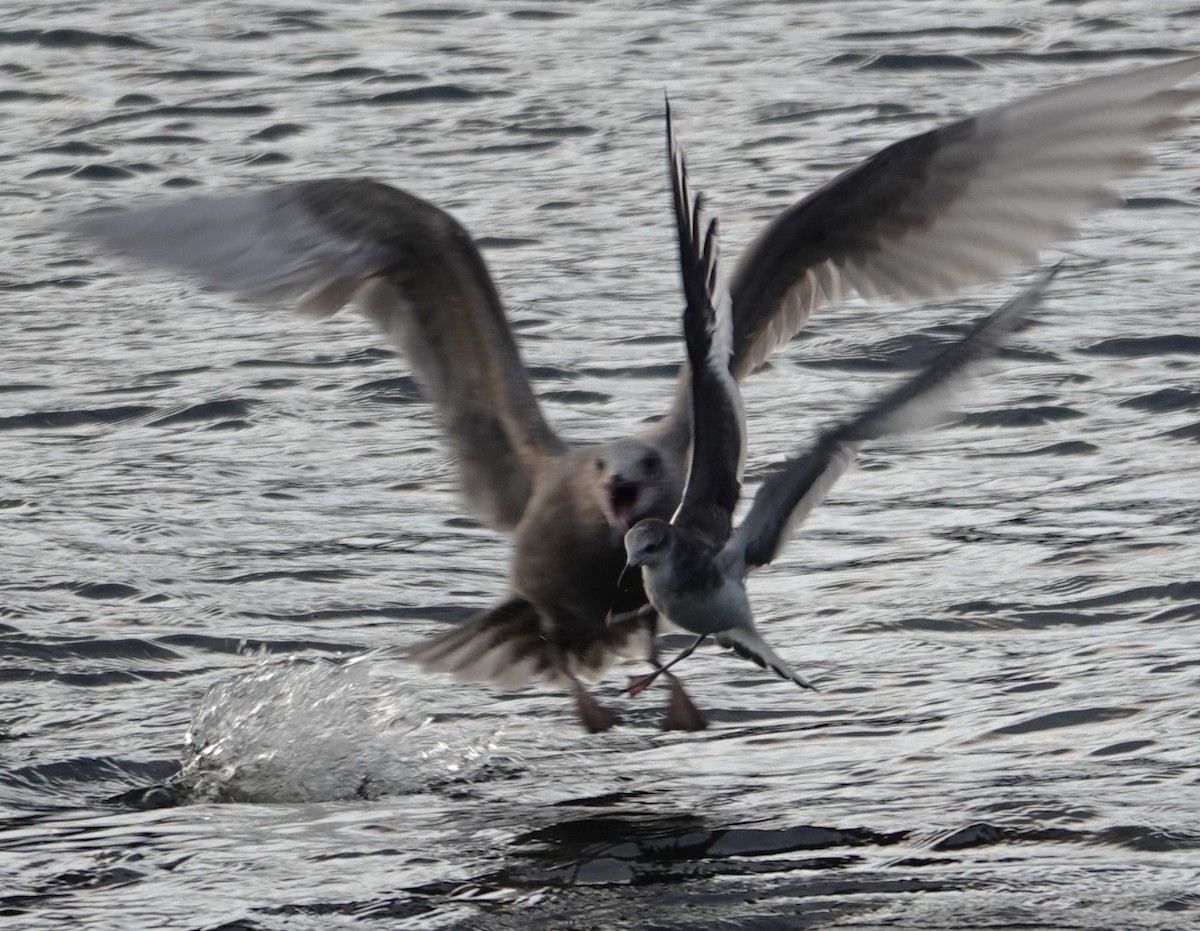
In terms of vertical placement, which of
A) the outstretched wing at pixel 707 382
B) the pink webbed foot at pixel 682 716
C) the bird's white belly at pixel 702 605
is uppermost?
the outstretched wing at pixel 707 382

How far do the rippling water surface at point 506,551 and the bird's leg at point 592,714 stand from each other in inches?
2.3

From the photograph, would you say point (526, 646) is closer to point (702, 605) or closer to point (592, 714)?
point (592, 714)

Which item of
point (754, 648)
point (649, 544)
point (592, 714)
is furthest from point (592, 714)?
point (649, 544)

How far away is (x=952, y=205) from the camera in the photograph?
22.2 feet

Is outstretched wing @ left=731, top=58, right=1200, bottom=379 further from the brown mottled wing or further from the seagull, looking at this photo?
the seagull

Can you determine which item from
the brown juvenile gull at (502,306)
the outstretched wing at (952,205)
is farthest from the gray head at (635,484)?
the outstretched wing at (952,205)

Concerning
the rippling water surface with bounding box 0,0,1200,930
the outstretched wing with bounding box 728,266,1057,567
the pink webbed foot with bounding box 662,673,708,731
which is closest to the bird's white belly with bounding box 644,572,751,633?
the outstretched wing with bounding box 728,266,1057,567

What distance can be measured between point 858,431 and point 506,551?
255cm

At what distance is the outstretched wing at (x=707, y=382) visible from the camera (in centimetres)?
521

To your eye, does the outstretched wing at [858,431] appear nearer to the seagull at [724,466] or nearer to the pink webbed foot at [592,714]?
the seagull at [724,466]

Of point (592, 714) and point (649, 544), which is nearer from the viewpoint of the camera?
point (649, 544)

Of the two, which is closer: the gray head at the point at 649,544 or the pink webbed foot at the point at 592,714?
the gray head at the point at 649,544

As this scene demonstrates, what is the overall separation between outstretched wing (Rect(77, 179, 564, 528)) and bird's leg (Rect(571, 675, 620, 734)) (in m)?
0.65

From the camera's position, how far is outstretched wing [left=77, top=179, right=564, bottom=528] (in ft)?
19.7
